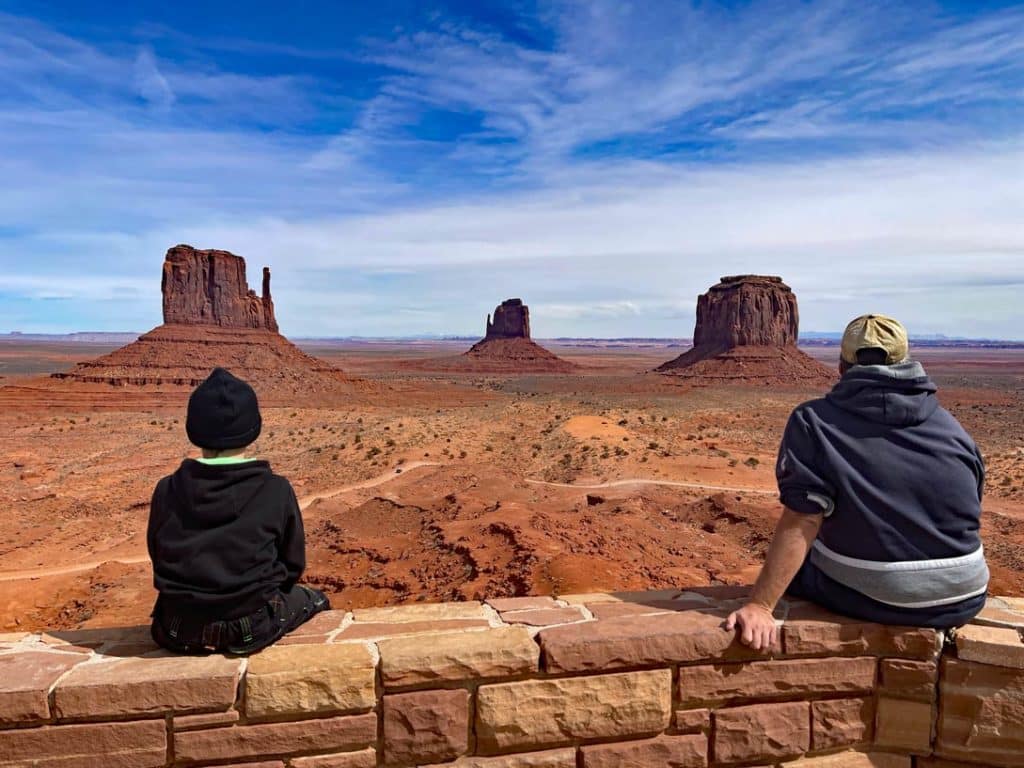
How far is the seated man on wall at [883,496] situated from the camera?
9.34 feet

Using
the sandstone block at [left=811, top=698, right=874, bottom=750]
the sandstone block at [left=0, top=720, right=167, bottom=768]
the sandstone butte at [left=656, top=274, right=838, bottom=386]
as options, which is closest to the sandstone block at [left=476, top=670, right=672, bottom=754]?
the sandstone block at [left=811, top=698, right=874, bottom=750]

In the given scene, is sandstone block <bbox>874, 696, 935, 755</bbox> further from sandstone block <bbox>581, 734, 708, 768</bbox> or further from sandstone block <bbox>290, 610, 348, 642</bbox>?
sandstone block <bbox>290, 610, 348, 642</bbox>

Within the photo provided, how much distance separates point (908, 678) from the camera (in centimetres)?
314

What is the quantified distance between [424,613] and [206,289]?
2435 inches

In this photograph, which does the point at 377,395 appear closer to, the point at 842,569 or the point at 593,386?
the point at 593,386

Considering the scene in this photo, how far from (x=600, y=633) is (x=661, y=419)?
2977 cm

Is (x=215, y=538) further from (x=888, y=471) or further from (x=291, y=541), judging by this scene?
(x=888, y=471)

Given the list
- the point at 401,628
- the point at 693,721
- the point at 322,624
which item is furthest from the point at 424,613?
the point at 693,721

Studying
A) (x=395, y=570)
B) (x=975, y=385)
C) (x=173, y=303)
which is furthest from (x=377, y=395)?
(x=975, y=385)

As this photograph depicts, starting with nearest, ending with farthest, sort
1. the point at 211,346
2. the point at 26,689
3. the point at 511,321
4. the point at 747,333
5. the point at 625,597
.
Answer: the point at 26,689, the point at 625,597, the point at 211,346, the point at 747,333, the point at 511,321

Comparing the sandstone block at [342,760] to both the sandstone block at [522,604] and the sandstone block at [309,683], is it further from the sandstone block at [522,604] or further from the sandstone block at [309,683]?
the sandstone block at [522,604]

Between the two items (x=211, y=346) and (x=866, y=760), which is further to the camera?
(x=211, y=346)

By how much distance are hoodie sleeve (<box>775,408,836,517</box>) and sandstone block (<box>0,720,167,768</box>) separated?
9.32 ft

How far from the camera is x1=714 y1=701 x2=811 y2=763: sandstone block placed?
3.10 meters
